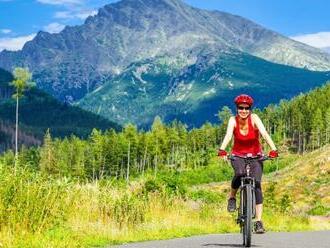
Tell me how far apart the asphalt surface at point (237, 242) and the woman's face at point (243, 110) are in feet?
8.80

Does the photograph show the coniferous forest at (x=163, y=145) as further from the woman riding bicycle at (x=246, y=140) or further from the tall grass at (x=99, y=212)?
the woman riding bicycle at (x=246, y=140)

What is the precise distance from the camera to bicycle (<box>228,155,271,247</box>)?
535 inches

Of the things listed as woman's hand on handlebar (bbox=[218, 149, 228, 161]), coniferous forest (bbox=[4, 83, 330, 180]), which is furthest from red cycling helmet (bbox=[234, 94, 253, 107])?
coniferous forest (bbox=[4, 83, 330, 180])

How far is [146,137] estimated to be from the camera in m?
179

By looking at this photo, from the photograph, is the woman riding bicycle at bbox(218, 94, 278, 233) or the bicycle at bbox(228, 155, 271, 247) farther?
the woman riding bicycle at bbox(218, 94, 278, 233)

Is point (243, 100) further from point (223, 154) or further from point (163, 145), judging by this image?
point (163, 145)

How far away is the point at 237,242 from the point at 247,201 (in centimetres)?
205

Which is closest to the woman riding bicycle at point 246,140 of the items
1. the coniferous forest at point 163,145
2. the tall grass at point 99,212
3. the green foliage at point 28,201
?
the tall grass at point 99,212

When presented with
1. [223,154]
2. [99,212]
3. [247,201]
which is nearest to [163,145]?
[99,212]

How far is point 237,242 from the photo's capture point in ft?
50.4

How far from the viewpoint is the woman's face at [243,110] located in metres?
14.0

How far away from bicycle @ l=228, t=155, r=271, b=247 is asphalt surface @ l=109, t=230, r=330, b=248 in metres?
0.73

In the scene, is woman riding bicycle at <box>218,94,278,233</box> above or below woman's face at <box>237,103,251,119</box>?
below

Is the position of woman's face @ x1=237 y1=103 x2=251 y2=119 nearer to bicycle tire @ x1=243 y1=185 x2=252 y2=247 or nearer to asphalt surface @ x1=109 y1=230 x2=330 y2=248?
bicycle tire @ x1=243 y1=185 x2=252 y2=247
